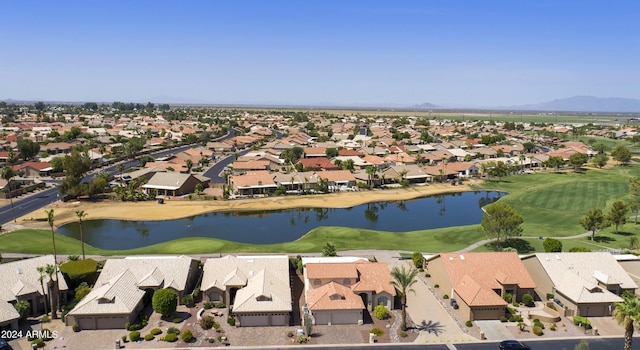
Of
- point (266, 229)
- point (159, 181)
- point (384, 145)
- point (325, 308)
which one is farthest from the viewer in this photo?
point (384, 145)

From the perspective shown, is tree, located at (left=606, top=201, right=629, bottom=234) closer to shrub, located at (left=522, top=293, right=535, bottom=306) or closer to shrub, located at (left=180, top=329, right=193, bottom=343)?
shrub, located at (left=522, top=293, right=535, bottom=306)

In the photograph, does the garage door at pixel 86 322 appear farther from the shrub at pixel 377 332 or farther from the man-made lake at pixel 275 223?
the man-made lake at pixel 275 223

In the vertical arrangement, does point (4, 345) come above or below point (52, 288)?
below

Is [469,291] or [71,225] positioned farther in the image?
[71,225]

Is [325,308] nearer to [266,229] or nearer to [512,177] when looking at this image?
[266,229]

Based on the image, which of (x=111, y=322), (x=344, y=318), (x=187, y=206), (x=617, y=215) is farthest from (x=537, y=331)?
(x=187, y=206)

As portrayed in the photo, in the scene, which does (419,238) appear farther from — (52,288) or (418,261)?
(52,288)

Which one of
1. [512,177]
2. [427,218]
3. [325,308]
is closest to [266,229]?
[427,218]

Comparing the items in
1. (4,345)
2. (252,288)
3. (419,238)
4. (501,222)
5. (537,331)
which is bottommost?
(419,238)
